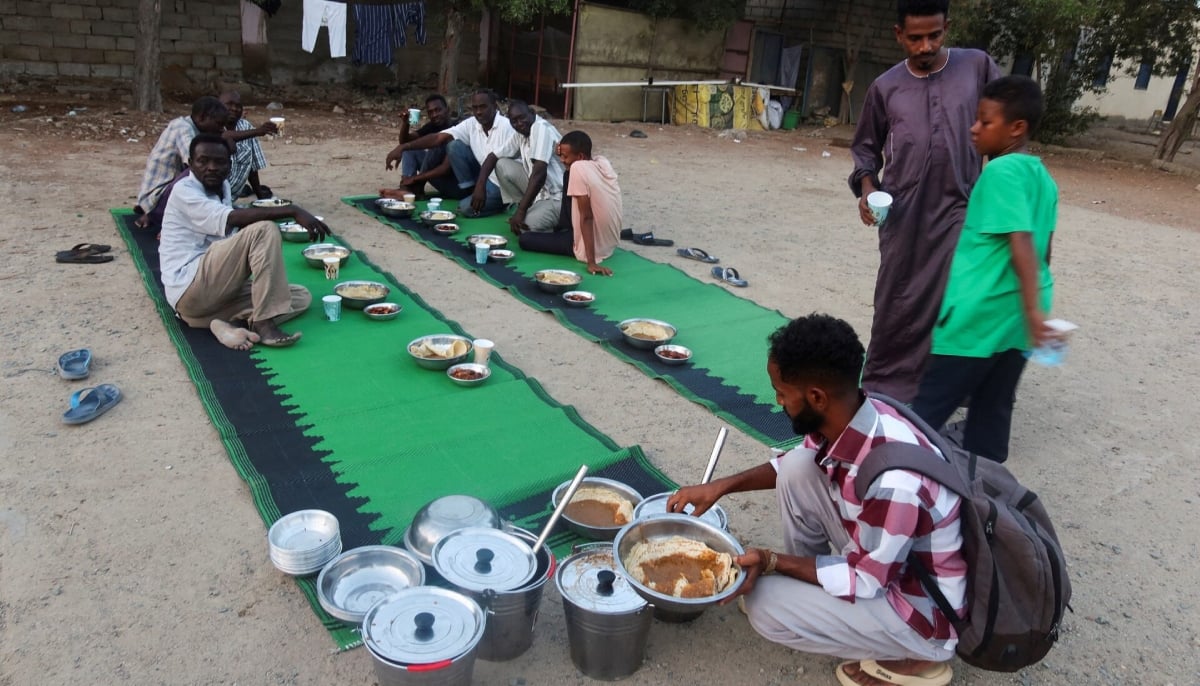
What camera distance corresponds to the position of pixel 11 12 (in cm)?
1214

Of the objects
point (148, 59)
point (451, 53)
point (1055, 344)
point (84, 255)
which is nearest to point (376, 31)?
point (451, 53)

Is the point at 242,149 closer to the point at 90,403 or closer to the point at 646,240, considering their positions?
the point at 646,240

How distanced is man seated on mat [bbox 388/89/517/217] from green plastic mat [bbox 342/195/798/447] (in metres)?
0.27

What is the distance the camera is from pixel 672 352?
4375mm

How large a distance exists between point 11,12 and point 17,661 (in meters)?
13.8

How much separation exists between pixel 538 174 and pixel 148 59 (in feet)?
25.3

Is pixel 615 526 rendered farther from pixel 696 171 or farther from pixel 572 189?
pixel 696 171

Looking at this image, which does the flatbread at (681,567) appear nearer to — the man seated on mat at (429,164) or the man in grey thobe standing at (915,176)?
the man in grey thobe standing at (915,176)

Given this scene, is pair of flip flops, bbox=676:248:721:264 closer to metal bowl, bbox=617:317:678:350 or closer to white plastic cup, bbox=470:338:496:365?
metal bowl, bbox=617:317:678:350

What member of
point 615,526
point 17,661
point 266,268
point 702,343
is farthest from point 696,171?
point 17,661

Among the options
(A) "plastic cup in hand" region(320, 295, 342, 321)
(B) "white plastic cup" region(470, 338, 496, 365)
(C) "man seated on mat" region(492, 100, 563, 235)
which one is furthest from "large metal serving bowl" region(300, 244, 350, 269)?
(B) "white plastic cup" region(470, 338, 496, 365)

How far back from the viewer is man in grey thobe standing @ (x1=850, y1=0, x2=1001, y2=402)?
3154 mm

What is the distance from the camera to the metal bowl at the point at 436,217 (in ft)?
21.5

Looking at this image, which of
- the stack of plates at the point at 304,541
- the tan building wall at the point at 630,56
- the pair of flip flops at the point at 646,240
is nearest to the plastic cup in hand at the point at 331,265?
the pair of flip flops at the point at 646,240
